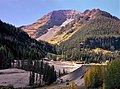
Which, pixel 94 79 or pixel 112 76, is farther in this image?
pixel 94 79

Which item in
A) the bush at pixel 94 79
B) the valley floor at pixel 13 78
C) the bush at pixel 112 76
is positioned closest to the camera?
the bush at pixel 112 76

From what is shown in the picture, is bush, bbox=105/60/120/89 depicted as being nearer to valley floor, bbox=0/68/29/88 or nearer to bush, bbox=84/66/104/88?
bush, bbox=84/66/104/88

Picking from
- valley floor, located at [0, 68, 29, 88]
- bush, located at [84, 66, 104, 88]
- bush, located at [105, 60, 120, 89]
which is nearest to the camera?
bush, located at [105, 60, 120, 89]

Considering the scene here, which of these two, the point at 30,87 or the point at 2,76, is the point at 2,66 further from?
the point at 30,87

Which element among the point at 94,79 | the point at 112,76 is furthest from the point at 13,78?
the point at 112,76

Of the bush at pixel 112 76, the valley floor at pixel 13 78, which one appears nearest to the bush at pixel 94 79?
the bush at pixel 112 76

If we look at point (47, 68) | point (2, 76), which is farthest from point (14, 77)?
point (47, 68)

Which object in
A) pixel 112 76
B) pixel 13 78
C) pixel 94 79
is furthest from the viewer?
pixel 13 78

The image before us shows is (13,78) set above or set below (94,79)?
below

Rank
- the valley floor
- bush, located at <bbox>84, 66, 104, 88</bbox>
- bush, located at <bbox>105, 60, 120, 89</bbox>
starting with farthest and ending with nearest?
1. the valley floor
2. bush, located at <bbox>84, 66, 104, 88</bbox>
3. bush, located at <bbox>105, 60, 120, 89</bbox>

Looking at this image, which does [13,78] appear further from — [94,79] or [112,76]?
[112,76]

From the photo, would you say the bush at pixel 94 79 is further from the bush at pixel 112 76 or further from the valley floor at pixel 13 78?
the valley floor at pixel 13 78

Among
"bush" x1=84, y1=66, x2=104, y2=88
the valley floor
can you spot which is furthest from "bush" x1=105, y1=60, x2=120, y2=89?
the valley floor

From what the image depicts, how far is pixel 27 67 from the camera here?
161 m
